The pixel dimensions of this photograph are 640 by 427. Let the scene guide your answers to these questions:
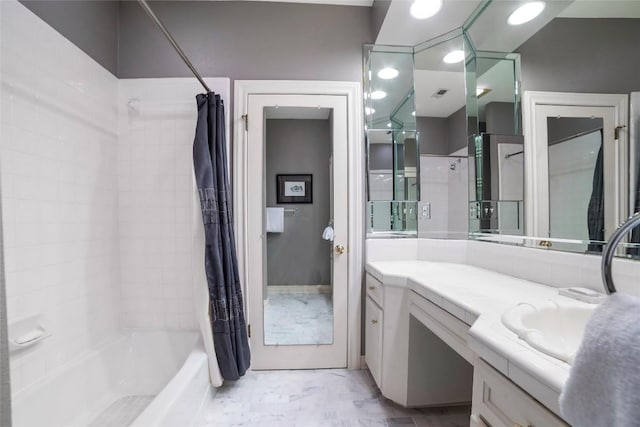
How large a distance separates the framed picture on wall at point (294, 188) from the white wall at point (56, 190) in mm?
1182

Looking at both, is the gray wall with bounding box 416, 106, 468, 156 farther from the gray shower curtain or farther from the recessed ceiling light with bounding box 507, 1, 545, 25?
the gray shower curtain

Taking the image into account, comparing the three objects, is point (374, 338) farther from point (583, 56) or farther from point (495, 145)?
point (583, 56)

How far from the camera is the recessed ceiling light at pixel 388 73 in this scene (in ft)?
6.47

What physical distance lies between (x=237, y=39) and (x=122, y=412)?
2.53m

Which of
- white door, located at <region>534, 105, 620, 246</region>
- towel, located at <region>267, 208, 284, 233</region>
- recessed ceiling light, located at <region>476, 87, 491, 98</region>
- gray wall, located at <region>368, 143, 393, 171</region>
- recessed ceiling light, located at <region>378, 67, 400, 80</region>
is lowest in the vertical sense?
towel, located at <region>267, 208, 284, 233</region>

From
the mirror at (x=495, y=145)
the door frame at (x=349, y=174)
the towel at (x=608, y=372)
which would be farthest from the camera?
the door frame at (x=349, y=174)

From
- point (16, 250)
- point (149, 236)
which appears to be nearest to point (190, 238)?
point (149, 236)

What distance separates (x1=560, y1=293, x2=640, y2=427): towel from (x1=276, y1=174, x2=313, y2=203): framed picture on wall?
1.59 metres

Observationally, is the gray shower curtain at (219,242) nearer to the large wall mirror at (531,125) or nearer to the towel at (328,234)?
the towel at (328,234)

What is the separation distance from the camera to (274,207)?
191cm

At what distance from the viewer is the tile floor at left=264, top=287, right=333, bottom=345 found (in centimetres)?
192

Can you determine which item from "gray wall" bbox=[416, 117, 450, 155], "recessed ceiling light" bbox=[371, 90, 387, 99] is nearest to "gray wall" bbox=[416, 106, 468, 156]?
"gray wall" bbox=[416, 117, 450, 155]

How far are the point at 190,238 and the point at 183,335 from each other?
0.68 m

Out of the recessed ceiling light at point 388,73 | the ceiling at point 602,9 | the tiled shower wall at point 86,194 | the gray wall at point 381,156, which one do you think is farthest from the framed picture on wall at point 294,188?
the ceiling at point 602,9
